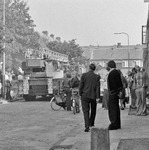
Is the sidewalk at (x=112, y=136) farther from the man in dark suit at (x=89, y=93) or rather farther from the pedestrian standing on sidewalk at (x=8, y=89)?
the pedestrian standing on sidewalk at (x=8, y=89)

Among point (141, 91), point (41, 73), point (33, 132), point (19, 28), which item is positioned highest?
point (19, 28)

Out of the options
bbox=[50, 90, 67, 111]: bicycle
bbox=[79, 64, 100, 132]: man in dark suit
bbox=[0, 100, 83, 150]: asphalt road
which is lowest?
bbox=[0, 100, 83, 150]: asphalt road

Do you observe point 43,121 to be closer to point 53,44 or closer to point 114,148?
point 114,148

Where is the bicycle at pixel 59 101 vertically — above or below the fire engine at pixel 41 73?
below

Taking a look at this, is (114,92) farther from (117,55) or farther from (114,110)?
(117,55)

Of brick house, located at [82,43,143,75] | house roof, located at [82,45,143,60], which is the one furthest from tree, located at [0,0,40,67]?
house roof, located at [82,45,143,60]

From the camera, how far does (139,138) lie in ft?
29.2

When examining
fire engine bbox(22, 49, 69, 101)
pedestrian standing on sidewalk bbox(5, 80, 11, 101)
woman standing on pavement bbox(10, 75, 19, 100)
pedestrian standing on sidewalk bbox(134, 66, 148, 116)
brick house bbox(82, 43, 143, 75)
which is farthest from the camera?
brick house bbox(82, 43, 143, 75)

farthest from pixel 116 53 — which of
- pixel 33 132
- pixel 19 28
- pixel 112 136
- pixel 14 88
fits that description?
pixel 112 136

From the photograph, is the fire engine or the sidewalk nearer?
the sidewalk

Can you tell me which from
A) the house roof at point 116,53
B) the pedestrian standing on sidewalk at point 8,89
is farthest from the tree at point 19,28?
the house roof at point 116,53

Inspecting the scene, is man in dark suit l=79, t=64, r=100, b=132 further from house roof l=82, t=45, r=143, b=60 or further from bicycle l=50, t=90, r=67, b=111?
house roof l=82, t=45, r=143, b=60

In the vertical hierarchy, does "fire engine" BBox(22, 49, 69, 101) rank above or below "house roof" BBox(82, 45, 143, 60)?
below

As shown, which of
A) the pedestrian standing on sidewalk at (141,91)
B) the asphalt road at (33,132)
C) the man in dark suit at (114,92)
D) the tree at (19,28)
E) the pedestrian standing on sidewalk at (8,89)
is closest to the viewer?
the asphalt road at (33,132)
